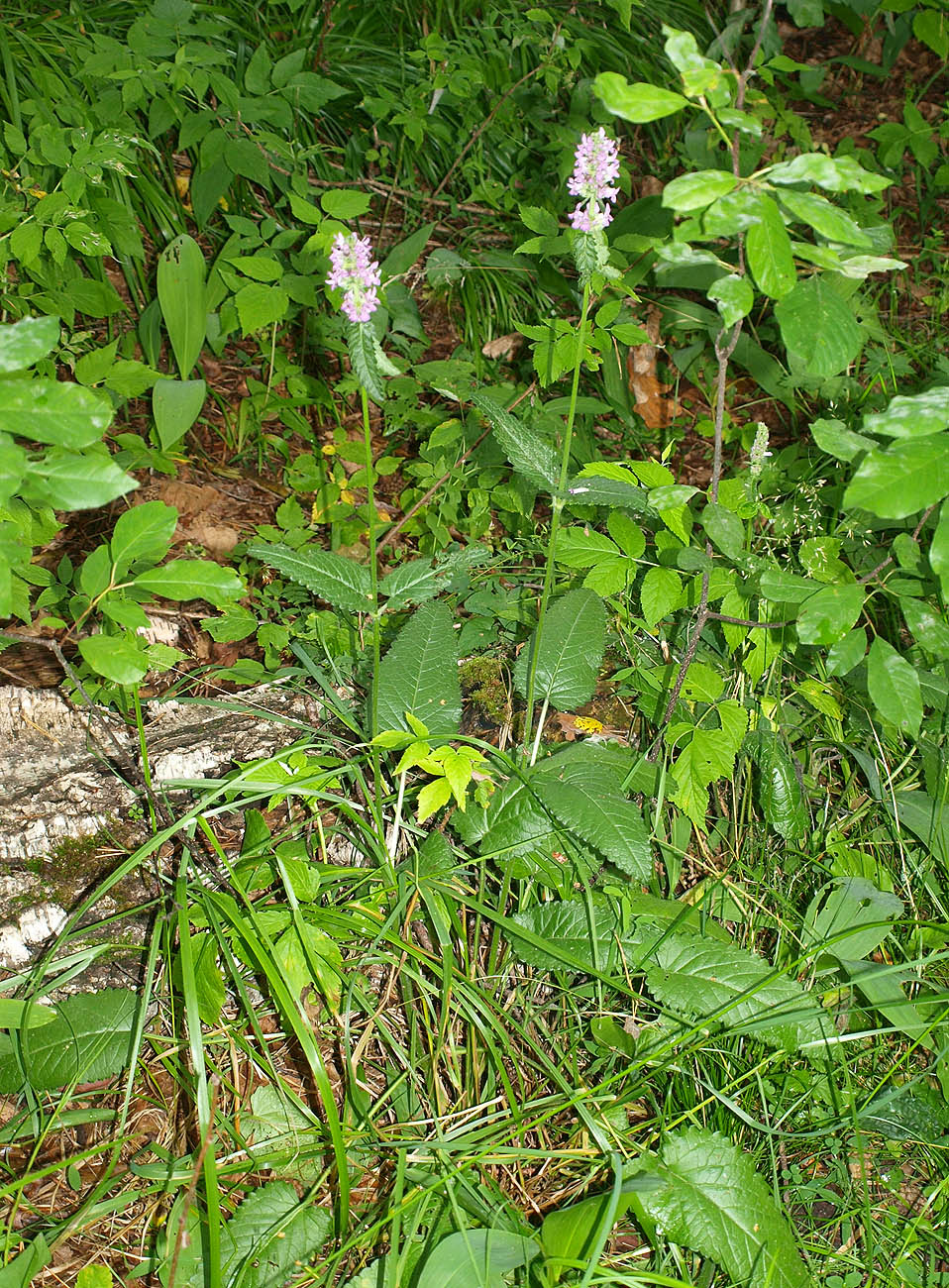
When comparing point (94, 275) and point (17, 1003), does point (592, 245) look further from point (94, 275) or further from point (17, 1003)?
point (94, 275)

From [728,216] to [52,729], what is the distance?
1.35 meters

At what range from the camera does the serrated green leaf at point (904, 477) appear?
1.00 metres

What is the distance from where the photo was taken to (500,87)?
120 inches

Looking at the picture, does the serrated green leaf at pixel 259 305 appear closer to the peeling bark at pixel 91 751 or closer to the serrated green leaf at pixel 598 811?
the peeling bark at pixel 91 751

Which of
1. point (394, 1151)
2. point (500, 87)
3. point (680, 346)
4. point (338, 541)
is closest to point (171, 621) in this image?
point (338, 541)

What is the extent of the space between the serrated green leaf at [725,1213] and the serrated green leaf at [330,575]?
854 millimetres

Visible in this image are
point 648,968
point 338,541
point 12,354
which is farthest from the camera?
point 338,541

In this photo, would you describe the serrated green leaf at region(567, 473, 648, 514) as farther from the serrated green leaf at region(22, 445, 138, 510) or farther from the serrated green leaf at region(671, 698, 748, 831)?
the serrated green leaf at region(22, 445, 138, 510)

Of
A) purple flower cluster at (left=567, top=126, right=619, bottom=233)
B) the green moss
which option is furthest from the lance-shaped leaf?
purple flower cluster at (left=567, top=126, right=619, bottom=233)

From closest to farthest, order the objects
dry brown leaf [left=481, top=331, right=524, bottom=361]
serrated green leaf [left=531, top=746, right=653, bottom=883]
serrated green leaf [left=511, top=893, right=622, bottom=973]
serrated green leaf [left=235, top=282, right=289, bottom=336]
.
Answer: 1. serrated green leaf [left=531, top=746, right=653, bottom=883]
2. serrated green leaf [left=511, top=893, right=622, bottom=973]
3. serrated green leaf [left=235, top=282, right=289, bottom=336]
4. dry brown leaf [left=481, top=331, right=524, bottom=361]

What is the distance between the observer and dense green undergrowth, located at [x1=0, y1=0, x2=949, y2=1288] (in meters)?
1.09

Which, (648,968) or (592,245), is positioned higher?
(592,245)

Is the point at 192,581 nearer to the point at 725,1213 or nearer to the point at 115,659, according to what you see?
the point at 115,659

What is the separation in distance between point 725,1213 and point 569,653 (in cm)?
82
